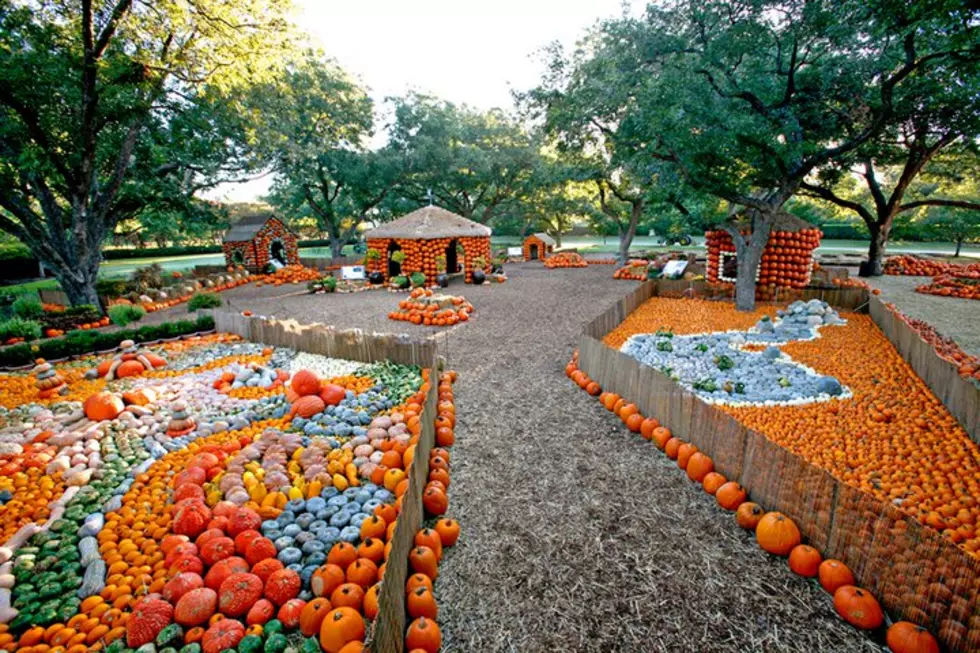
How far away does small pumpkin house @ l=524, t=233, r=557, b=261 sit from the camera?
34281 millimetres

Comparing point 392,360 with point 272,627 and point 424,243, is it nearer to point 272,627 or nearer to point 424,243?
point 272,627

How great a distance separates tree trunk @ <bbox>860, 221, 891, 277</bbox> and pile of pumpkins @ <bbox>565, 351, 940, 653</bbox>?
21.5 metres

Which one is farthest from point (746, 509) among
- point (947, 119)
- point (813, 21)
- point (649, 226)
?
point (649, 226)

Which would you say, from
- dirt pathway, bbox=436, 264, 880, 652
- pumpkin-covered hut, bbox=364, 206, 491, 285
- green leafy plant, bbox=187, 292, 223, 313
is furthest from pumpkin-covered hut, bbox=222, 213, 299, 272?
dirt pathway, bbox=436, 264, 880, 652

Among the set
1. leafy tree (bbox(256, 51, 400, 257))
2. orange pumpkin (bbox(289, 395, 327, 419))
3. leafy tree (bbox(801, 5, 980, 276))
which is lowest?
orange pumpkin (bbox(289, 395, 327, 419))

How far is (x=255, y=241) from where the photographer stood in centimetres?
2652

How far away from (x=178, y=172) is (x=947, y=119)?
88.4ft

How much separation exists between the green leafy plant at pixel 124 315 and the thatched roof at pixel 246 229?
13.1 meters

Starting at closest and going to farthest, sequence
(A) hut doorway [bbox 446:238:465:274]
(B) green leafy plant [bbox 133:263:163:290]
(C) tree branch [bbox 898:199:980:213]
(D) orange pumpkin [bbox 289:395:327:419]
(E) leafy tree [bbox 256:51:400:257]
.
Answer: (D) orange pumpkin [bbox 289:395:327:419] → (C) tree branch [bbox 898:199:980:213] → (B) green leafy plant [bbox 133:263:163:290] → (E) leafy tree [bbox 256:51:400:257] → (A) hut doorway [bbox 446:238:465:274]

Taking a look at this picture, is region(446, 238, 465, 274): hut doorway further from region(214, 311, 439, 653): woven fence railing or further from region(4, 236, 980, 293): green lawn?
region(4, 236, 980, 293): green lawn

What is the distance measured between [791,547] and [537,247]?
3149cm

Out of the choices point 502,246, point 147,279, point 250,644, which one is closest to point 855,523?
point 250,644

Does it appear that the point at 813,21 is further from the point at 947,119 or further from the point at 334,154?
the point at 334,154

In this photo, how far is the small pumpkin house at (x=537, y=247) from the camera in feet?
112
